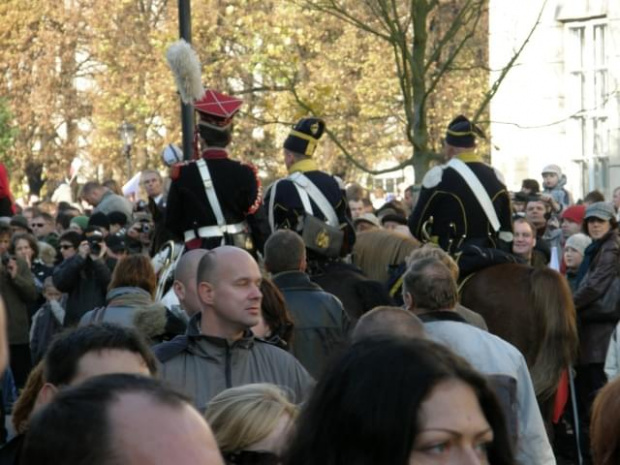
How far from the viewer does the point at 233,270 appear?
7.45 m

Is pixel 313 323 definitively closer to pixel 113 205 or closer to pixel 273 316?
pixel 273 316

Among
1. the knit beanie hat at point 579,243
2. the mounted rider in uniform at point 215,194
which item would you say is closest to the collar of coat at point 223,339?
the mounted rider in uniform at point 215,194

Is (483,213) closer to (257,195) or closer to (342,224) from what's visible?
(342,224)

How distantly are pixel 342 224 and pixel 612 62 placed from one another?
13.4 meters

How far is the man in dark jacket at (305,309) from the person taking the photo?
31.2ft

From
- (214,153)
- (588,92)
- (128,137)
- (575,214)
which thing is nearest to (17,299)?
(214,153)

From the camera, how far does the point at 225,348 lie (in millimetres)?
7070

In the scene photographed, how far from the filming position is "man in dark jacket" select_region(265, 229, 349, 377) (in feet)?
31.2

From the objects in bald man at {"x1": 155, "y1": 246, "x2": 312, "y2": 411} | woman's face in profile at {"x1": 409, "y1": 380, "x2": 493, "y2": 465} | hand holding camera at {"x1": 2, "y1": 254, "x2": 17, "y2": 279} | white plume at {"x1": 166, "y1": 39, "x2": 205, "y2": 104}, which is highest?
white plume at {"x1": 166, "y1": 39, "x2": 205, "y2": 104}

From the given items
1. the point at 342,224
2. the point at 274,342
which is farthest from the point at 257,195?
the point at 274,342

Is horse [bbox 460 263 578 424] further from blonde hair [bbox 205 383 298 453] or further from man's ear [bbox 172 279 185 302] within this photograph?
blonde hair [bbox 205 383 298 453]

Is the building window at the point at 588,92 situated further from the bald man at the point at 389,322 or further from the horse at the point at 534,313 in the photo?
the bald man at the point at 389,322

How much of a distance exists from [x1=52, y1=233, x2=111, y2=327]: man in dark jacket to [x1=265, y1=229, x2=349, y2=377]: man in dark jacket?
4.60 meters

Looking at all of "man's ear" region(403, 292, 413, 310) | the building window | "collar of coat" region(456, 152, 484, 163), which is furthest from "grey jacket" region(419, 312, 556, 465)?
the building window
